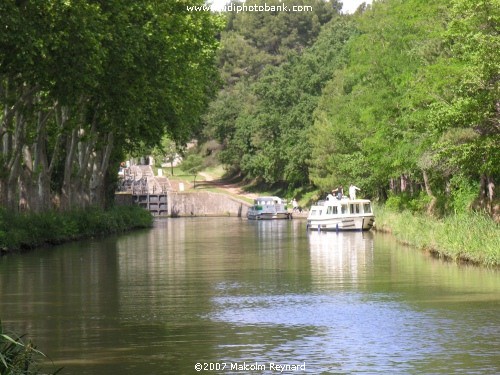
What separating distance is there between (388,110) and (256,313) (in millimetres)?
37250

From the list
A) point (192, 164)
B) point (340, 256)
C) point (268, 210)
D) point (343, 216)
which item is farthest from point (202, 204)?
point (340, 256)

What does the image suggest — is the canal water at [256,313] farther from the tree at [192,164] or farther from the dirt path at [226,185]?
the tree at [192,164]

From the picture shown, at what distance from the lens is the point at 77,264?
41875 mm

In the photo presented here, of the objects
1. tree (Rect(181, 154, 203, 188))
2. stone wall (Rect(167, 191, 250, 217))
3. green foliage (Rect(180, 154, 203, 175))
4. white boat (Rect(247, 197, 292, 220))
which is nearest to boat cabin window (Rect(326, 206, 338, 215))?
white boat (Rect(247, 197, 292, 220))

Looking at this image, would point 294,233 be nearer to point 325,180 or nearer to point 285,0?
point 325,180

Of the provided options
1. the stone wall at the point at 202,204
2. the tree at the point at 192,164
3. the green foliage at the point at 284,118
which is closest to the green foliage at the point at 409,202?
the green foliage at the point at 284,118

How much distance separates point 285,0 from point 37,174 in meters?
112

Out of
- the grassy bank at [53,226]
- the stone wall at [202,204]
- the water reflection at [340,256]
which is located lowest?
the water reflection at [340,256]

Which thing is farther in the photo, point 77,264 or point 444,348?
point 77,264

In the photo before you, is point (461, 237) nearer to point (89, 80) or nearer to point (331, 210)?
point (89, 80)

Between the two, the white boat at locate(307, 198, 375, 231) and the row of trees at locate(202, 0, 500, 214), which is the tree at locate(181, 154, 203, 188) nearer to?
the row of trees at locate(202, 0, 500, 214)

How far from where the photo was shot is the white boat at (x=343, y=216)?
225 ft

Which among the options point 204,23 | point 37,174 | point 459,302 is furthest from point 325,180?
point 459,302

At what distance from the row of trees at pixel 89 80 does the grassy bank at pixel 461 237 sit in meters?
13.3
